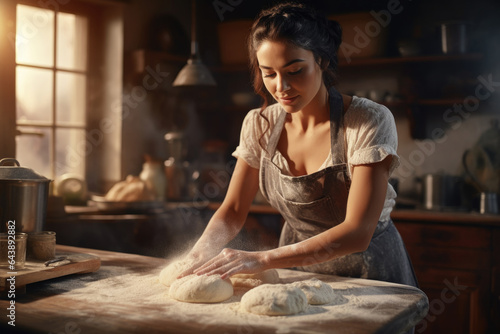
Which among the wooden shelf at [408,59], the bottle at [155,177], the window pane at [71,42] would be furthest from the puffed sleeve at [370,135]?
the window pane at [71,42]

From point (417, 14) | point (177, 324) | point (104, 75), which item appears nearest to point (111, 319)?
point (177, 324)

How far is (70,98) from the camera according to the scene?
12.5ft

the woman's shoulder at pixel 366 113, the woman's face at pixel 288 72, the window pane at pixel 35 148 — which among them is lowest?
the window pane at pixel 35 148

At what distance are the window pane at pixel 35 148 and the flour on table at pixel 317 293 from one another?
8.24 feet

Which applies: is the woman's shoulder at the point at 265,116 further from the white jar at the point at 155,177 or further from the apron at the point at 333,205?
the white jar at the point at 155,177

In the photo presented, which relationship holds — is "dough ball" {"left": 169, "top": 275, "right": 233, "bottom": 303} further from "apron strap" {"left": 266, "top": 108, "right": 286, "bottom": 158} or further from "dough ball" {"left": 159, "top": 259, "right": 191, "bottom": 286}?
"apron strap" {"left": 266, "top": 108, "right": 286, "bottom": 158}

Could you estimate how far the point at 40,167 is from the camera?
141 inches

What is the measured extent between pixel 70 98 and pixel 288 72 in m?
2.58

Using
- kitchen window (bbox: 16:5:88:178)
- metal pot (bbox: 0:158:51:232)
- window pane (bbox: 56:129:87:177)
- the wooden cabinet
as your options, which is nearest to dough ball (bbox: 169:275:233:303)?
metal pot (bbox: 0:158:51:232)

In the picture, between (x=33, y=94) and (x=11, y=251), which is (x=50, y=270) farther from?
(x=33, y=94)

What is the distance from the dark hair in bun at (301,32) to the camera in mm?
1628

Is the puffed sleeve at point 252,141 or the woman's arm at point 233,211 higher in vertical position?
the puffed sleeve at point 252,141

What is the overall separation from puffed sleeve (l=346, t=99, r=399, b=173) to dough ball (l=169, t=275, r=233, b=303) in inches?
21.5

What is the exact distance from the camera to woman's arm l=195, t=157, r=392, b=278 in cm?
151
